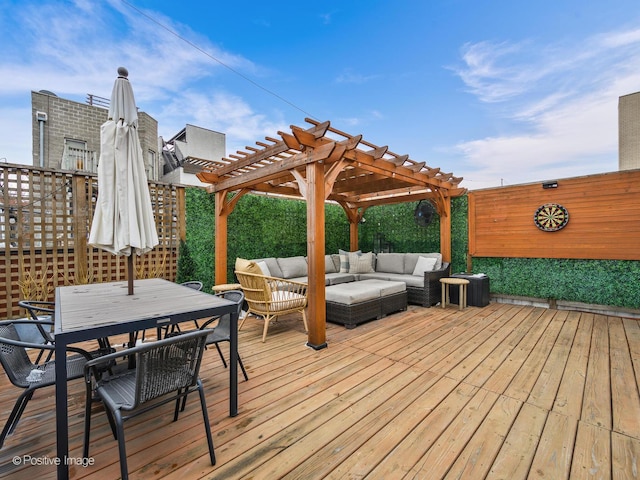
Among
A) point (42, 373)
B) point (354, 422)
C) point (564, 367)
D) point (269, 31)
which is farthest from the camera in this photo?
point (269, 31)

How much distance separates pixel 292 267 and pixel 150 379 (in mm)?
4644

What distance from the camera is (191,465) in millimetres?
1553

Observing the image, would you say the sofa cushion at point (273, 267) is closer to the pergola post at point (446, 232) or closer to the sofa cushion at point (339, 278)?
the sofa cushion at point (339, 278)

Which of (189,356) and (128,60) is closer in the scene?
(189,356)

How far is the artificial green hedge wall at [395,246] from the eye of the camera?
4.94m

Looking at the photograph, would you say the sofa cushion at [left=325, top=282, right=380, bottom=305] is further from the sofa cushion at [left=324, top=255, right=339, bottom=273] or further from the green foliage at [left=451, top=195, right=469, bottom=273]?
the green foliage at [left=451, top=195, right=469, bottom=273]

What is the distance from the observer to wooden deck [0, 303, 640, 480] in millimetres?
1545

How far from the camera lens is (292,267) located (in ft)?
19.9

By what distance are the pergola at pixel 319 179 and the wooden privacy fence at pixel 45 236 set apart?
1899 millimetres

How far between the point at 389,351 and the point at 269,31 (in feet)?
22.9

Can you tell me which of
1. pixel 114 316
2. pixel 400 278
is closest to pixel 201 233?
pixel 114 316

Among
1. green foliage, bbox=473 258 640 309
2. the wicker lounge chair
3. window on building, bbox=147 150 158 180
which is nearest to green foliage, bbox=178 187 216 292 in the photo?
the wicker lounge chair

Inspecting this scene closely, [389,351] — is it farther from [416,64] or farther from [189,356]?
[416,64]

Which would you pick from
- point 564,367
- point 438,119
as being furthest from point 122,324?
point 438,119
